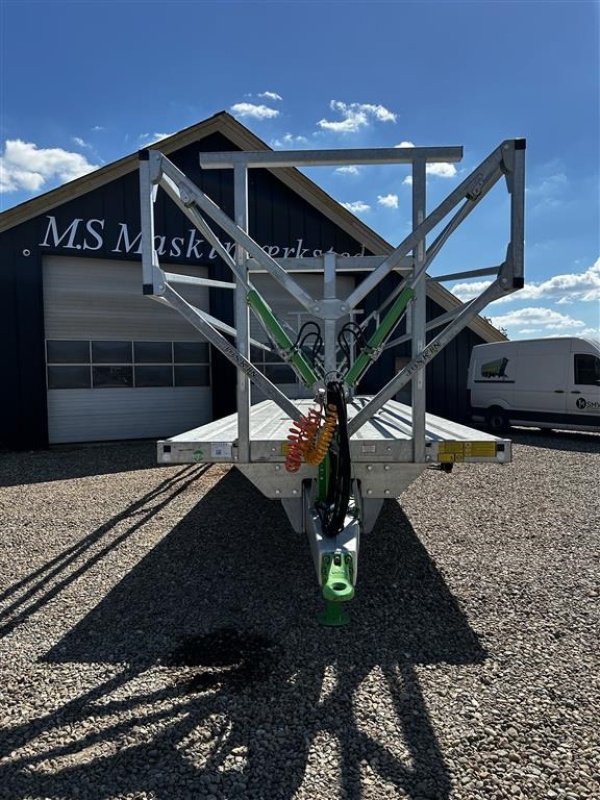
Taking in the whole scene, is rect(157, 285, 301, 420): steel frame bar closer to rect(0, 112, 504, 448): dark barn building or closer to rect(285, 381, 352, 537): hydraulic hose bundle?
rect(285, 381, 352, 537): hydraulic hose bundle

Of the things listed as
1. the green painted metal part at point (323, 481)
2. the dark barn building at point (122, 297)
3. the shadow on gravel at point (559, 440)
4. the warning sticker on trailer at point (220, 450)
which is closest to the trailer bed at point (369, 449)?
the warning sticker on trailer at point (220, 450)

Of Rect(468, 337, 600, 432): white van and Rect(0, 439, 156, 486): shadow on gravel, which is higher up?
Rect(468, 337, 600, 432): white van

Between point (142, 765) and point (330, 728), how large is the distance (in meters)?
0.78

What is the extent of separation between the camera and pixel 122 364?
38.0 ft

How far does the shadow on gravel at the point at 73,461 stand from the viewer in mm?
8297

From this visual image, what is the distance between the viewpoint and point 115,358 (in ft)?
37.8

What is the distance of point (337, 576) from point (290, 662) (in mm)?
607

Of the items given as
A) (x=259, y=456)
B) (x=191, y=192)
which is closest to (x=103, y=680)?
(x=259, y=456)

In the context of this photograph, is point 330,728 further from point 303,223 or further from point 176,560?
point 303,223

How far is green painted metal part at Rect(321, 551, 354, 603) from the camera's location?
2.54m

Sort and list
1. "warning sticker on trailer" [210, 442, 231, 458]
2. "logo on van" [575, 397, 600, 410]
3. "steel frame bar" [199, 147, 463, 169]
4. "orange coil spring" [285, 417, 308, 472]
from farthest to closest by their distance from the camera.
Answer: "logo on van" [575, 397, 600, 410]
"warning sticker on trailer" [210, 442, 231, 458]
"steel frame bar" [199, 147, 463, 169]
"orange coil spring" [285, 417, 308, 472]

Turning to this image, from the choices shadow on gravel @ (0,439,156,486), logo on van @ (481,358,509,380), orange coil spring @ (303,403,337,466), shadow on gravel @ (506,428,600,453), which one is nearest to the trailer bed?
orange coil spring @ (303,403,337,466)

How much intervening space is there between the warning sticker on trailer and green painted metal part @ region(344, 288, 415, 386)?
848mm

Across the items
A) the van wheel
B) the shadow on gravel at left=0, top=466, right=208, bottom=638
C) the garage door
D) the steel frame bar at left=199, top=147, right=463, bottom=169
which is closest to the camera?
the steel frame bar at left=199, top=147, right=463, bottom=169
